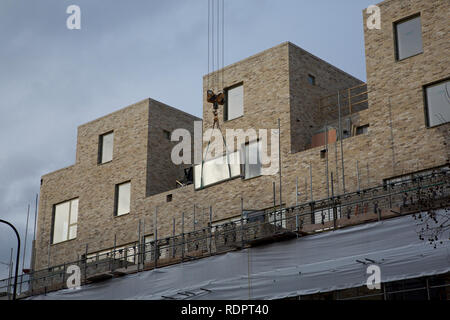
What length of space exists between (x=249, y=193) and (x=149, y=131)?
785cm

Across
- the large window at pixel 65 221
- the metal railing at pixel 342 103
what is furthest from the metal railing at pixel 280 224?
the metal railing at pixel 342 103

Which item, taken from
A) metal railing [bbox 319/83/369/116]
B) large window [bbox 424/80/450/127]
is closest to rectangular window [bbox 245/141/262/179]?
metal railing [bbox 319/83/369/116]

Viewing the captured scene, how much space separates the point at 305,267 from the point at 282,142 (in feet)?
23.5

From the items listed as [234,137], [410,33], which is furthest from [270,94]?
[410,33]

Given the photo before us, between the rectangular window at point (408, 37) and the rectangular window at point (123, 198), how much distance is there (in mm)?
15118

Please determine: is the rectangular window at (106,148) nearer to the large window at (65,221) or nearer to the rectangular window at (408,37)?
the large window at (65,221)

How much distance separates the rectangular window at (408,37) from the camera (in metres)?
28.2

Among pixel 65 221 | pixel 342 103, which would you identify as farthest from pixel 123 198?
pixel 342 103

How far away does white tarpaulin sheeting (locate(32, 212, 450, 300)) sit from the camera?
23.3 meters

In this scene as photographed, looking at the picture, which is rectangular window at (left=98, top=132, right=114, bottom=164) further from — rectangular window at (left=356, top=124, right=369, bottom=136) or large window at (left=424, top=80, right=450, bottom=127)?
large window at (left=424, top=80, right=450, bottom=127)

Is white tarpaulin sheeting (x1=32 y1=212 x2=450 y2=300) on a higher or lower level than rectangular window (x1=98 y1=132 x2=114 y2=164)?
lower

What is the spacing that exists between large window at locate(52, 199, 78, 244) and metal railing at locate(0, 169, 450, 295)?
281 cm

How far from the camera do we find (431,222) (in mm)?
23156

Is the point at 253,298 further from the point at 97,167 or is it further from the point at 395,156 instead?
the point at 97,167
